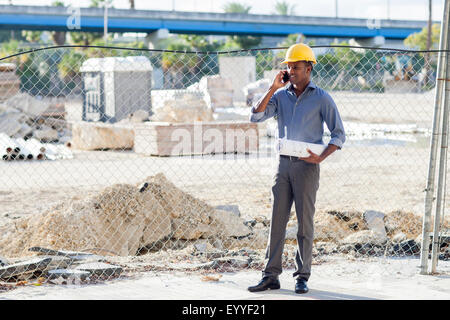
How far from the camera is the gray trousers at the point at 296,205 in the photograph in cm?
544

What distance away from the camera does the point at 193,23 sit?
66062mm

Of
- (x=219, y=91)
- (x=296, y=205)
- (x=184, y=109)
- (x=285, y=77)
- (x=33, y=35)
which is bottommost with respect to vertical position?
(x=296, y=205)

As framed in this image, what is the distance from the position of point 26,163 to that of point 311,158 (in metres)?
12.1

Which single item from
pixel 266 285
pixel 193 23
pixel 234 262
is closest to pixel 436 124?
pixel 266 285

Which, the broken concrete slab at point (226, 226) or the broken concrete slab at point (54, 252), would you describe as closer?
the broken concrete slab at point (54, 252)

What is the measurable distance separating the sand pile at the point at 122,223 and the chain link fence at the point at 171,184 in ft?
0.05

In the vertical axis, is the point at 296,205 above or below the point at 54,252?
above

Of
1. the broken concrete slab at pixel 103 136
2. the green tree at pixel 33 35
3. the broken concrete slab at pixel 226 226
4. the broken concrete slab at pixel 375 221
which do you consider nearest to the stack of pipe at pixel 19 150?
the broken concrete slab at pixel 103 136

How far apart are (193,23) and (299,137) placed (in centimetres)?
6208

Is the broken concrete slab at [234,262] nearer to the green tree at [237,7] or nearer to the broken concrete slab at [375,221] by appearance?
the broken concrete slab at [375,221]

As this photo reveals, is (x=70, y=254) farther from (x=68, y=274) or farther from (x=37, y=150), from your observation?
(x=37, y=150)

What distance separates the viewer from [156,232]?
7895mm

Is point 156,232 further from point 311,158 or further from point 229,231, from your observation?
point 311,158
